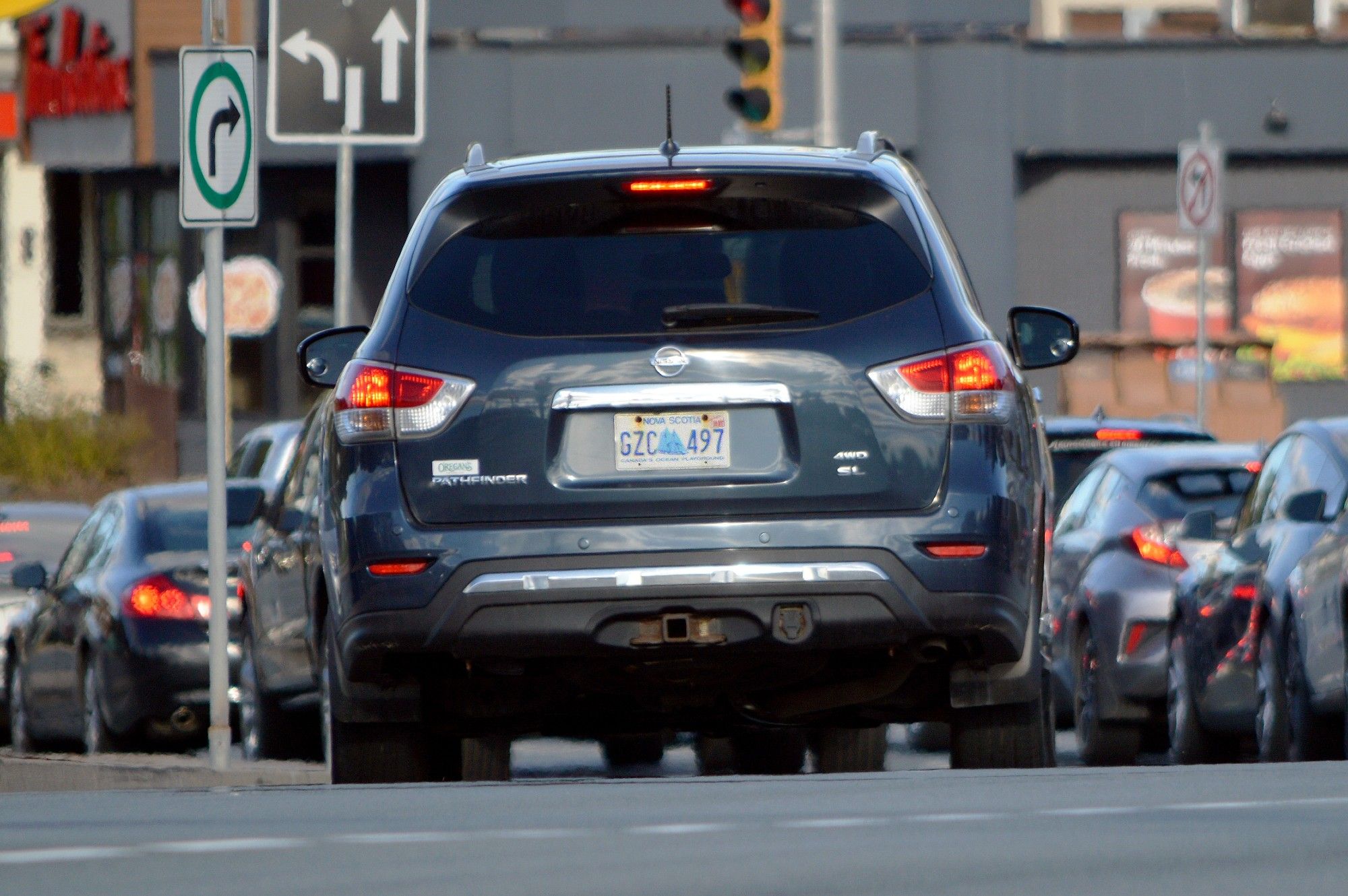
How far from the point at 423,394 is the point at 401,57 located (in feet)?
21.8

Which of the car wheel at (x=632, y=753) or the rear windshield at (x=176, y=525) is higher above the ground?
the rear windshield at (x=176, y=525)

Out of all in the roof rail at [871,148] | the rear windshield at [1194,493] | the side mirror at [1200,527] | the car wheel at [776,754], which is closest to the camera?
the roof rail at [871,148]

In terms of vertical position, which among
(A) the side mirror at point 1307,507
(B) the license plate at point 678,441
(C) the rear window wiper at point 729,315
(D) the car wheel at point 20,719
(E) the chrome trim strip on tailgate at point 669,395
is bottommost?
(D) the car wheel at point 20,719

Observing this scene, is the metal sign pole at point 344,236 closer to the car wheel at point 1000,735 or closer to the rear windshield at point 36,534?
the rear windshield at point 36,534

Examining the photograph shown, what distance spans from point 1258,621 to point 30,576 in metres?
6.88

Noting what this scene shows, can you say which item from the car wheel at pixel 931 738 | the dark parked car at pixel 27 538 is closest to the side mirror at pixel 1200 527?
the car wheel at pixel 931 738

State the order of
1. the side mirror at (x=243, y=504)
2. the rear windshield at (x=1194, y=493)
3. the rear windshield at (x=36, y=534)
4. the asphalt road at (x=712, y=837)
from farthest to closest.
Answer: the rear windshield at (x=36, y=534), the rear windshield at (x=1194, y=493), the side mirror at (x=243, y=504), the asphalt road at (x=712, y=837)

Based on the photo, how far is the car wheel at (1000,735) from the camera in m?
8.26

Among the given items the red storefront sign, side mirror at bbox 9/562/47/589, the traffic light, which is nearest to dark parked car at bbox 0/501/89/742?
side mirror at bbox 9/562/47/589

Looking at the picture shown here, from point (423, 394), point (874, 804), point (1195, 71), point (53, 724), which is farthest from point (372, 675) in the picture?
point (1195, 71)

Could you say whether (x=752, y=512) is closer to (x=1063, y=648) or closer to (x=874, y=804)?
(x=874, y=804)

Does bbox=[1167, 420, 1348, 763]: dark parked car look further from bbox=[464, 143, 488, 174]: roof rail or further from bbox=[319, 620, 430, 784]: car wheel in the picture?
bbox=[464, 143, 488, 174]: roof rail

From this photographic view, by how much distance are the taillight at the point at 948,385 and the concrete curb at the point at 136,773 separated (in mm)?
3881

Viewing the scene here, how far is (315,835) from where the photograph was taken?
245 inches
